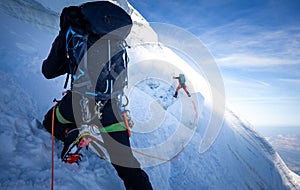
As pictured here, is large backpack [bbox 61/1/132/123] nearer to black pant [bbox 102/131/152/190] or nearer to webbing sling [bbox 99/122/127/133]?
webbing sling [bbox 99/122/127/133]

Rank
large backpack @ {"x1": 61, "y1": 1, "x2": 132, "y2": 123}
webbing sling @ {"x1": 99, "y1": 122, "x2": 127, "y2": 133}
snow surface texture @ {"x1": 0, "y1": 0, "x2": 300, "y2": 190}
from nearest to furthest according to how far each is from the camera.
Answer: large backpack @ {"x1": 61, "y1": 1, "x2": 132, "y2": 123}, webbing sling @ {"x1": 99, "y1": 122, "x2": 127, "y2": 133}, snow surface texture @ {"x1": 0, "y1": 0, "x2": 300, "y2": 190}

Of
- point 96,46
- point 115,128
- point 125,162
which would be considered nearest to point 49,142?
point 115,128

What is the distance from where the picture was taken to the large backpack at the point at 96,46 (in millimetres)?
1960

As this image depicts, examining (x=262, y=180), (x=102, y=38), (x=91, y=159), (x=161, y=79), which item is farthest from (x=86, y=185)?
(x=262, y=180)

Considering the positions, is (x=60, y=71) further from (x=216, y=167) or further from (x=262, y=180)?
(x=262, y=180)

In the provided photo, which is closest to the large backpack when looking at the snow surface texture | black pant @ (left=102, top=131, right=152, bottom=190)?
black pant @ (left=102, top=131, right=152, bottom=190)

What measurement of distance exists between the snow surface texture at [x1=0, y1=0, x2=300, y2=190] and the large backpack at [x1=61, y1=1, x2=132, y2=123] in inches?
44.7

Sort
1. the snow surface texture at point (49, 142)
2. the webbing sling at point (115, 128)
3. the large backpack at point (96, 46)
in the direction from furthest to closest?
1. the snow surface texture at point (49, 142)
2. the webbing sling at point (115, 128)
3. the large backpack at point (96, 46)

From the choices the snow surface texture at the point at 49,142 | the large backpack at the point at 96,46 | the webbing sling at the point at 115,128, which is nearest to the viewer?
the large backpack at the point at 96,46

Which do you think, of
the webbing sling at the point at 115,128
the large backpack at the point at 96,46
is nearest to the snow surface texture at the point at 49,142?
the webbing sling at the point at 115,128

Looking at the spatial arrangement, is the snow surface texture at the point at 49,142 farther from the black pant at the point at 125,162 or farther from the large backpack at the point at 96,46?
the large backpack at the point at 96,46

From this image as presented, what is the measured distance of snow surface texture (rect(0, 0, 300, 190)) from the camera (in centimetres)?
224

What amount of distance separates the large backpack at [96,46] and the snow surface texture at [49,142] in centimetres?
113

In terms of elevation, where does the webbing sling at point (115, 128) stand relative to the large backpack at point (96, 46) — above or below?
below
